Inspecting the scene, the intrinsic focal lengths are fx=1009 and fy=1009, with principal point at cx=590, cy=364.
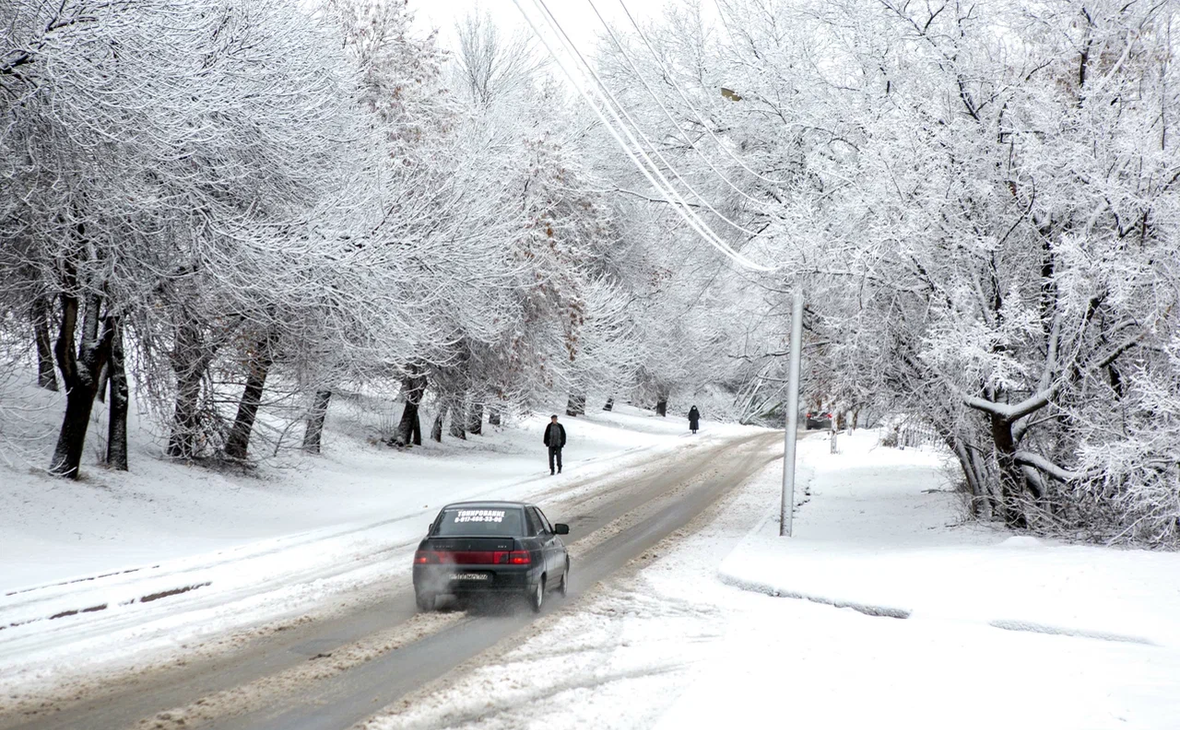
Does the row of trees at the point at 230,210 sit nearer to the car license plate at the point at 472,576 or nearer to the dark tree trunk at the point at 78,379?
the dark tree trunk at the point at 78,379

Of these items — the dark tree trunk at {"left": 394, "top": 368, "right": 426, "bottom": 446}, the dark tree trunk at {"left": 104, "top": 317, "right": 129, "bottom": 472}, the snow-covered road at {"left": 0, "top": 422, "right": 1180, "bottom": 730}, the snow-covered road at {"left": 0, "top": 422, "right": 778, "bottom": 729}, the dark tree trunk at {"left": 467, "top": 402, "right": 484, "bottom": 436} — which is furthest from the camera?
the dark tree trunk at {"left": 467, "top": 402, "right": 484, "bottom": 436}

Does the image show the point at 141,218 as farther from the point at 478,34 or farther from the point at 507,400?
the point at 478,34

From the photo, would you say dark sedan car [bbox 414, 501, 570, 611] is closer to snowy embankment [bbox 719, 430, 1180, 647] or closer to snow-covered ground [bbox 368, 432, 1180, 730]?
snow-covered ground [bbox 368, 432, 1180, 730]

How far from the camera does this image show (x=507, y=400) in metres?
33.6

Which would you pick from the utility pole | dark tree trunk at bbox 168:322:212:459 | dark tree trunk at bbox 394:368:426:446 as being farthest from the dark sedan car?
dark tree trunk at bbox 394:368:426:446

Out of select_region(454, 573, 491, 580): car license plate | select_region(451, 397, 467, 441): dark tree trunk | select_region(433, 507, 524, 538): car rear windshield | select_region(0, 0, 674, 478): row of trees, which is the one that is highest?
select_region(0, 0, 674, 478): row of trees

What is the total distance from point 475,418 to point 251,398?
17385 mm

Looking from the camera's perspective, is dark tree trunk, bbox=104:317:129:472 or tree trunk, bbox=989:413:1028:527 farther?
dark tree trunk, bbox=104:317:129:472

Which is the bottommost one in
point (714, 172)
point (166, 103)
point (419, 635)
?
point (419, 635)

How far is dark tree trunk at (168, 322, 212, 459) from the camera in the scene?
57.1ft

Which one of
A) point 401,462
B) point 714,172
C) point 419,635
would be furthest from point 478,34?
point 419,635

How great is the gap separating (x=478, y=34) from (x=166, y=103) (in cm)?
2953

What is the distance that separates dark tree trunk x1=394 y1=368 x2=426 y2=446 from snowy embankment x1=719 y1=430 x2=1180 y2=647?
13.8m

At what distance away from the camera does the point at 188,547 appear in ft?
49.2
